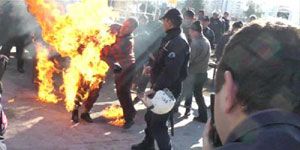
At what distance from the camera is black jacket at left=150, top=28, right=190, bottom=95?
239 inches

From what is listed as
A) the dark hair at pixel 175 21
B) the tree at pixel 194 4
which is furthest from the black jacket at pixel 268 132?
the tree at pixel 194 4

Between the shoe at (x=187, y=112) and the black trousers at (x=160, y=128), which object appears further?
the shoe at (x=187, y=112)

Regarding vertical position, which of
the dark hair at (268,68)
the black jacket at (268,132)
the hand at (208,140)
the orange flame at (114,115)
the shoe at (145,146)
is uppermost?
the dark hair at (268,68)

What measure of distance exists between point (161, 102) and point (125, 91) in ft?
7.86

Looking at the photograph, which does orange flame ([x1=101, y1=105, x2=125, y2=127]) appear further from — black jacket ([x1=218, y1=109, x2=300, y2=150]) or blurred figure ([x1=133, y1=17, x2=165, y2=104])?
black jacket ([x1=218, y1=109, x2=300, y2=150])

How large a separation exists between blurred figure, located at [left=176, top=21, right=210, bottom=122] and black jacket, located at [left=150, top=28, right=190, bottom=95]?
104 inches

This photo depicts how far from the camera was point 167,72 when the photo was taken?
6070 mm

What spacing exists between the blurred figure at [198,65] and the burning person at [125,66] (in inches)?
55.2

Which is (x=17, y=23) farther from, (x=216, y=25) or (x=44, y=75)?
(x=216, y=25)

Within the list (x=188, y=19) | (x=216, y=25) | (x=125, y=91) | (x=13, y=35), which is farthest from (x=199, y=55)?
(x=216, y=25)

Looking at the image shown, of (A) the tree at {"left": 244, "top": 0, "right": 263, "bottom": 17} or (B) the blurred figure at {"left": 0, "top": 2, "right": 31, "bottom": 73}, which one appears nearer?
(B) the blurred figure at {"left": 0, "top": 2, "right": 31, "bottom": 73}

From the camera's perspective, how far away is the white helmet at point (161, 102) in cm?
588

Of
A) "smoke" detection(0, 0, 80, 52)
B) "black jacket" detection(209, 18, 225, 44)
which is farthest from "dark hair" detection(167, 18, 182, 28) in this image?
"black jacket" detection(209, 18, 225, 44)

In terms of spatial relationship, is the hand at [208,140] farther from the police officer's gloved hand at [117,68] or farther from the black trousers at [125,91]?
the black trousers at [125,91]
